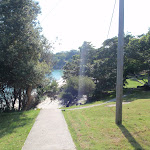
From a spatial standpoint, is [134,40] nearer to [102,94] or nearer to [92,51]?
[102,94]

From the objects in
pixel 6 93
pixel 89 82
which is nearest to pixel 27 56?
pixel 6 93

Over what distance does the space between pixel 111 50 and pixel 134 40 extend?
3.17 meters

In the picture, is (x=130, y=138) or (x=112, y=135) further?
(x=112, y=135)

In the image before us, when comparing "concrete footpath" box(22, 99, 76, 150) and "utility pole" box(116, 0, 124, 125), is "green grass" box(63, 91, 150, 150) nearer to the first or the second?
"concrete footpath" box(22, 99, 76, 150)

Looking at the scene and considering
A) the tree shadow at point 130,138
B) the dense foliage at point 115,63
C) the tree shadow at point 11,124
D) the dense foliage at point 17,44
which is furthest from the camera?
the dense foliage at point 115,63

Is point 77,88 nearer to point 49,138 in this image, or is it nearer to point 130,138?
point 49,138

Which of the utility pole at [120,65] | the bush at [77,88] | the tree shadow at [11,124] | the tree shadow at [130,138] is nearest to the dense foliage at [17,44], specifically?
the tree shadow at [11,124]

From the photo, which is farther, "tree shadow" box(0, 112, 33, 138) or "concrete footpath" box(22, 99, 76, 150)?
"tree shadow" box(0, 112, 33, 138)

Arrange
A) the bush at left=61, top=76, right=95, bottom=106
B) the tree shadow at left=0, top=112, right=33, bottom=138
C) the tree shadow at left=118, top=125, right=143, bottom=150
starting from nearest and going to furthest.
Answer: the tree shadow at left=118, top=125, right=143, bottom=150 → the tree shadow at left=0, top=112, right=33, bottom=138 → the bush at left=61, top=76, right=95, bottom=106

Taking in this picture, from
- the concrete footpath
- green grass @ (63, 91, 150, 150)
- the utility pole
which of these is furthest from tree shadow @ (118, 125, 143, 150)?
the concrete footpath

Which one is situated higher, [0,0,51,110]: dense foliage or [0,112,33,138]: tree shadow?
[0,0,51,110]: dense foliage

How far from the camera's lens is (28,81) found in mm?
9680

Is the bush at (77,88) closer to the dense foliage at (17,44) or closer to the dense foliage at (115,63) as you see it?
the dense foliage at (115,63)

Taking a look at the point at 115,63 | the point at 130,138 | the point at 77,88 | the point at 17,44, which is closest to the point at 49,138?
the point at 130,138
